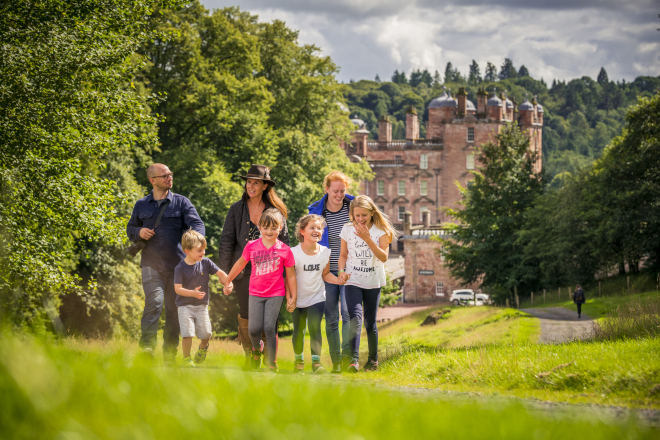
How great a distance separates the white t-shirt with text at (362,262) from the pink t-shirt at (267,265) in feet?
2.64

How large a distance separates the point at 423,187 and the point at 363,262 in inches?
3101

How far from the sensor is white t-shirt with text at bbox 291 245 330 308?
7.23 m

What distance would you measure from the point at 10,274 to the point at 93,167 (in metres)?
6.99

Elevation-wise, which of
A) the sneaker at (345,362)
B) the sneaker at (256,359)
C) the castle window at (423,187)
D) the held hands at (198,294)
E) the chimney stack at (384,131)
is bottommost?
the sneaker at (345,362)

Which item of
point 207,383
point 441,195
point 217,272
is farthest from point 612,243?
point 441,195

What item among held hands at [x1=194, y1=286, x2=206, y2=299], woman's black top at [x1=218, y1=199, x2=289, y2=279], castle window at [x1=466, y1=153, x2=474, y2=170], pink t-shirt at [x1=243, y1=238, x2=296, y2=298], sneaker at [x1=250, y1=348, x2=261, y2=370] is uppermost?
castle window at [x1=466, y1=153, x2=474, y2=170]

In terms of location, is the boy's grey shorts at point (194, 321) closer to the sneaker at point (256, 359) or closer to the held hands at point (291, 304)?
the sneaker at point (256, 359)

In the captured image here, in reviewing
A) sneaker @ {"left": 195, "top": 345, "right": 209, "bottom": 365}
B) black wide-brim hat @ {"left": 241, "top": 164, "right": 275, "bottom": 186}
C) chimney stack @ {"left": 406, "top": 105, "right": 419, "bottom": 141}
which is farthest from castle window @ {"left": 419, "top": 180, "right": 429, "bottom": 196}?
sneaker @ {"left": 195, "top": 345, "right": 209, "bottom": 365}

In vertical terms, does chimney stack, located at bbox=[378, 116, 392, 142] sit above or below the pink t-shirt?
above

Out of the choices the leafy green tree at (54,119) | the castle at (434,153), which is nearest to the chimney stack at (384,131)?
the castle at (434,153)

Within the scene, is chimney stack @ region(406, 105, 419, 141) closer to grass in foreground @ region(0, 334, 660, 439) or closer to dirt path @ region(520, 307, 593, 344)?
dirt path @ region(520, 307, 593, 344)

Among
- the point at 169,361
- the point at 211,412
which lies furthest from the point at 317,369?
the point at 211,412

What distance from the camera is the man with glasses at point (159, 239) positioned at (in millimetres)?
7391

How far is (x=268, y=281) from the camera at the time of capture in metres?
7.05
